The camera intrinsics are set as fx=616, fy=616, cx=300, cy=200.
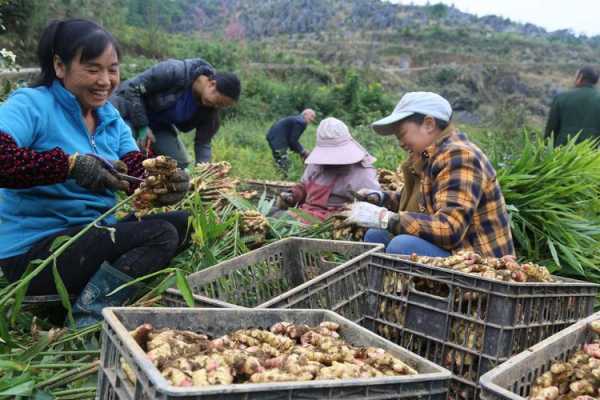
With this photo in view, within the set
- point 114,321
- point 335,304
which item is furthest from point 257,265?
point 114,321

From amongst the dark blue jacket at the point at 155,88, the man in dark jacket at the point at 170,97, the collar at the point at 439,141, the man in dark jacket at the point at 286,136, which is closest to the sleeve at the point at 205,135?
the man in dark jacket at the point at 170,97

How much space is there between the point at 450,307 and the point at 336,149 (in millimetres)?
2197

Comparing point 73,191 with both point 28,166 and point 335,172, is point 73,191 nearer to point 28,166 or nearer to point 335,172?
point 28,166

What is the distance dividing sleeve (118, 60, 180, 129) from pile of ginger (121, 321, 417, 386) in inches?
113

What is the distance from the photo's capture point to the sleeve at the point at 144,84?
405 centimetres

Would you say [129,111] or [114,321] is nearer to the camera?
[114,321]

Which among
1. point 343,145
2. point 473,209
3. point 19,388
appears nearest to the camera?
point 19,388

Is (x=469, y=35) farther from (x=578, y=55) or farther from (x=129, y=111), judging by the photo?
(x=129, y=111)

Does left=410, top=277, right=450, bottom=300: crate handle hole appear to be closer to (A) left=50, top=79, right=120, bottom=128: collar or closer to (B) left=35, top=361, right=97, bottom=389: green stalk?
(B) left=35, top=361, right=97, bottom=389: green stalk

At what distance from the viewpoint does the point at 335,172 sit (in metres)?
3.89

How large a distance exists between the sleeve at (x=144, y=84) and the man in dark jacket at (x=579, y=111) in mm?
3448

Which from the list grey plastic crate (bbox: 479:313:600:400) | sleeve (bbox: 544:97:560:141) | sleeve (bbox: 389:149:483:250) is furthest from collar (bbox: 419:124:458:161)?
sleeve (bbox: 544:97:560:141)

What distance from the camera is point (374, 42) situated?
128ft

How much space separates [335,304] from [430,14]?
183 ft
